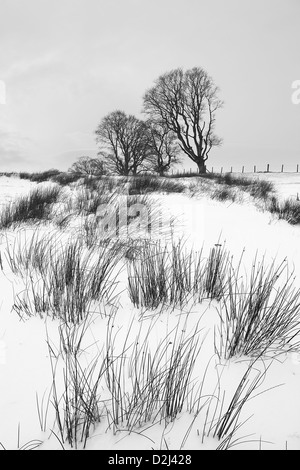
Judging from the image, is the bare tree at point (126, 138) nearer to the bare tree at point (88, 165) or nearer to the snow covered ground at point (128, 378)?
the bare tree at point (88, 165)

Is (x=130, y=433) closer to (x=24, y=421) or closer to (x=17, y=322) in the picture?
(x=24, y=421)

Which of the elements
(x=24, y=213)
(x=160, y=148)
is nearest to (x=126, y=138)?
(x=160, y=148)

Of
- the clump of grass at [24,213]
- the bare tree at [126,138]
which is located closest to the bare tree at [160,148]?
the bare tree at [126,138]

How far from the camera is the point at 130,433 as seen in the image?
0.82 metres

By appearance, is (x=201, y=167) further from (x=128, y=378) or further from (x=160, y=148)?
(x=128, y=378)

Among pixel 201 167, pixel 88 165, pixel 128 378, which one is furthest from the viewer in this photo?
pixel 88 165

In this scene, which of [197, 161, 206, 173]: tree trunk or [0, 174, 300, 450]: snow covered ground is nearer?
[0, 174, 300, 450]: snow covered ground

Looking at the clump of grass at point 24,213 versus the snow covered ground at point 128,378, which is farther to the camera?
the clump of grass at point 24,213

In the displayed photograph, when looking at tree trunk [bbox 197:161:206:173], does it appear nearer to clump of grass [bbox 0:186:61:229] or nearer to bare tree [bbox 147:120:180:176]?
bare tree [bbox 147:120:180:176]

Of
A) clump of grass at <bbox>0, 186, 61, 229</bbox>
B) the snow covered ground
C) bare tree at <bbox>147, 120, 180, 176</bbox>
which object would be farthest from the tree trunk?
the snow covered ground

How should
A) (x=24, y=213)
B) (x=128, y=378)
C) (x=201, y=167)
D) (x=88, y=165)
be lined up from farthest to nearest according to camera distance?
Result: (x=88, y=165) → (x=201, y=167) → (x=24, y=213) → (x=128, y=378)

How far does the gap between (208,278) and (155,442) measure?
109 centimetres

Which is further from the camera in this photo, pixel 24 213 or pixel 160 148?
pixel 160 148

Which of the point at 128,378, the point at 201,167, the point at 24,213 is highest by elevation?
Answer: the point at 201,167
